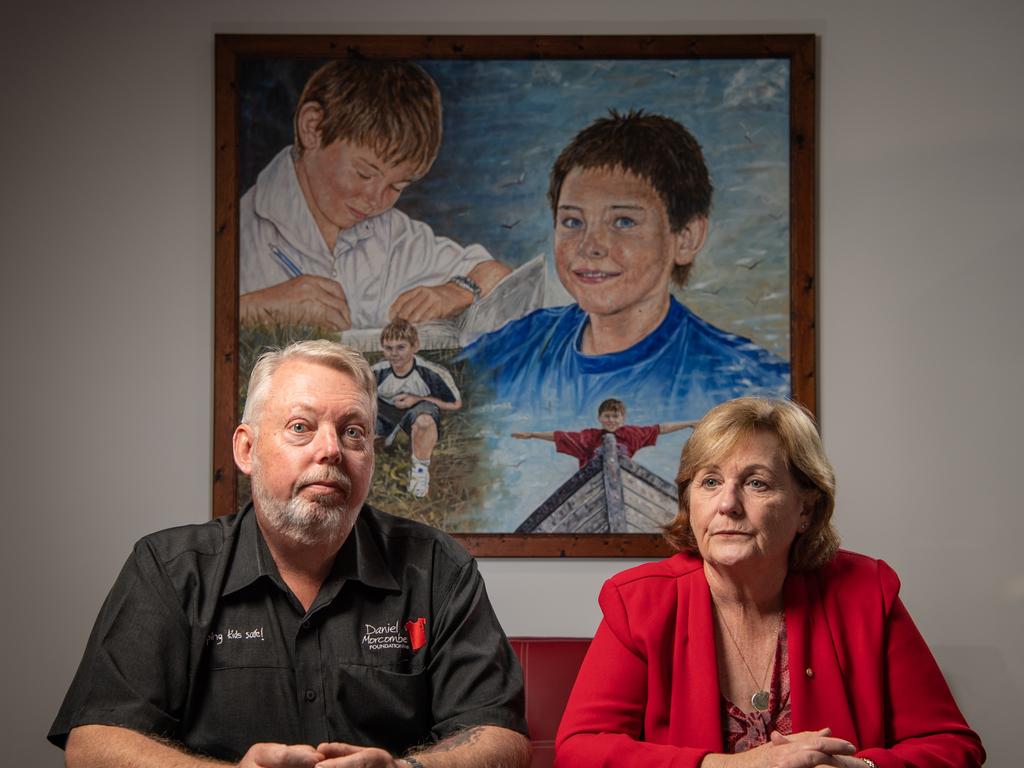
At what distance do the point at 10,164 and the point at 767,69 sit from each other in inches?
92.4

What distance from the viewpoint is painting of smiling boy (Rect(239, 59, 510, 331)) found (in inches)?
121

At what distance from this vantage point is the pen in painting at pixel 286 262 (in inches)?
121

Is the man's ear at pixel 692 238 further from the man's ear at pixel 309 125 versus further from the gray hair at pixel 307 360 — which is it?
the gray hair at pixel 307 360

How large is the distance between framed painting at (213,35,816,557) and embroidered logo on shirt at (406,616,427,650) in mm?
995

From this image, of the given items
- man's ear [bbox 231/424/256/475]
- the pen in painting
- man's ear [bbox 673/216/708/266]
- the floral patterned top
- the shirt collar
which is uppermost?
man's ear [bbox 673/216/708/266]

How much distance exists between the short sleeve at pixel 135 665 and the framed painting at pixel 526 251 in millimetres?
1125

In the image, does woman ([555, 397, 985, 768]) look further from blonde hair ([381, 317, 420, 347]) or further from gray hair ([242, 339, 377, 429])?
blonde hair ([381, 317, 420, 347])

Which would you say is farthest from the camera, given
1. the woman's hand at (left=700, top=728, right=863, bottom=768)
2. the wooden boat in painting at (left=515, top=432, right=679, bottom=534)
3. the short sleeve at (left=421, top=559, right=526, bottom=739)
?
the wooden boat in painting at (left=515, top=432, right=679, bottom=534)

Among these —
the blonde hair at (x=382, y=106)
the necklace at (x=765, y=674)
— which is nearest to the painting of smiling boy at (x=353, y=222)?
the blonde hair at (x=382, y=106)

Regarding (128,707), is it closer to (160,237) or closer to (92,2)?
(160,237)

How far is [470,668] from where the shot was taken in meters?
1.98

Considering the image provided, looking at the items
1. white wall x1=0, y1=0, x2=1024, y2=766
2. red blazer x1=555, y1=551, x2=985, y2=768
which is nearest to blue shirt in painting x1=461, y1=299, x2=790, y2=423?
white wall x1=0, y1=0, x2=1024, y2=766

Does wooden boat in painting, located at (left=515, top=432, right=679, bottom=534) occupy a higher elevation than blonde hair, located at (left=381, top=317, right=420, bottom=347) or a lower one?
lower

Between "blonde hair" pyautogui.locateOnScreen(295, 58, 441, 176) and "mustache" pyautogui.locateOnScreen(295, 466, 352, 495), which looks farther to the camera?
"blonde hair" pyautogui.locateOnScreen(295, 58, 441, 176)
